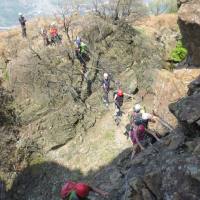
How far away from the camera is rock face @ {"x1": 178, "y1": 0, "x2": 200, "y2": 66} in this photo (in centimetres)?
1970

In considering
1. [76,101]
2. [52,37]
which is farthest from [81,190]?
[52,37]

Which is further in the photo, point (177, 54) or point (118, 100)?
point (177, 54)

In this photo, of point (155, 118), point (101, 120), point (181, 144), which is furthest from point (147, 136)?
point (101, 120)

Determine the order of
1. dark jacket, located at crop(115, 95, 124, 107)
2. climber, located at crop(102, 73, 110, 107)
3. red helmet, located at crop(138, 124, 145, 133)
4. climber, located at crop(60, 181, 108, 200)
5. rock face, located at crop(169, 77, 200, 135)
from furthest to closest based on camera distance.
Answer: climber, located at crop(102, 73, 110, 107), dark jacket, located at crop(115, 95, 124, 107), red helmet, located at crop(138, 124, 145, 133), rock face, located at crop(169, 77, 200, 135), climber, located at crop(60, 181, 108, 200)

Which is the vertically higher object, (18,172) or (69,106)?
(69,106)

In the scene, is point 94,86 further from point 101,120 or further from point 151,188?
point 151,188

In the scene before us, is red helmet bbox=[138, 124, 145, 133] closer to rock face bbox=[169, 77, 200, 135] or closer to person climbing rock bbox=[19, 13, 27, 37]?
rock face bbox=[169, 77, 200, 135]

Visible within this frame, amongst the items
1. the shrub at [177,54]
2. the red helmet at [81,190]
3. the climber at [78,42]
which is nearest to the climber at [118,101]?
the climber at [78,42]

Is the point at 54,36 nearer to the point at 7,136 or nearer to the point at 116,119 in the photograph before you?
the point at 7,136

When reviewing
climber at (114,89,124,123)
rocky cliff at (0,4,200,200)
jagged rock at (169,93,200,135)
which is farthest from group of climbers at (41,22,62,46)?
jagged rock at (169,93,200,135)

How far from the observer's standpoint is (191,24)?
65.1 feet

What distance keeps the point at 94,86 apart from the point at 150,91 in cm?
383

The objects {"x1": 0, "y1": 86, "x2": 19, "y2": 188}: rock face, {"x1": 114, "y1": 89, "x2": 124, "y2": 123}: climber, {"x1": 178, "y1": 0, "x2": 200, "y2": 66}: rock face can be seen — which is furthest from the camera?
{"x1": 0, "y1": 86, "x2": 19, "y2": 188}: rock face

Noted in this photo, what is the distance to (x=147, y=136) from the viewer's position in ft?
51.1
